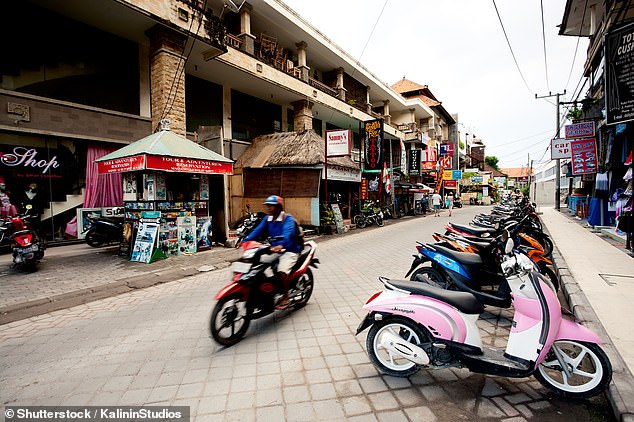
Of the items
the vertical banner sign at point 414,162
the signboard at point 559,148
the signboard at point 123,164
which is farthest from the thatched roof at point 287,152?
the vertical banner sign at point 414,162

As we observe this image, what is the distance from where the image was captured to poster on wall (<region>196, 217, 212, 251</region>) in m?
9.65

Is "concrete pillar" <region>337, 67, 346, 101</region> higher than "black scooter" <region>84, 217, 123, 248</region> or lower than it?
higher

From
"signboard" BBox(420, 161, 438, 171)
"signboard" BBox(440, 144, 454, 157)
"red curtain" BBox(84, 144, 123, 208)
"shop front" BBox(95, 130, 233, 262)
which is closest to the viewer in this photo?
"shop front" BBox(95, 130, 233, 262)

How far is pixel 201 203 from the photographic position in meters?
9.66

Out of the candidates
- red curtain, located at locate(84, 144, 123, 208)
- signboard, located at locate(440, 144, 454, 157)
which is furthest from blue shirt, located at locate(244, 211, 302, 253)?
signboard, located at locate(440, 144, 454, 157)

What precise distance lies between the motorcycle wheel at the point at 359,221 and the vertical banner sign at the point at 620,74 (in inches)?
437

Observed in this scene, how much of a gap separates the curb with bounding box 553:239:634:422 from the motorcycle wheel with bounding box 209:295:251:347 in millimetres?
3340

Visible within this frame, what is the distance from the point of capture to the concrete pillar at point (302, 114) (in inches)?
748

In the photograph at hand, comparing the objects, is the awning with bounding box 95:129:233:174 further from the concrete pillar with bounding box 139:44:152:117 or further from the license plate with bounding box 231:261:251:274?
the license plate with bounding box 231:261:251:274

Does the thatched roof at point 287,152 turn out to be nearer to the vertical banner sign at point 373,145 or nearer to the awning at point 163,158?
the vertical banner sign at point 373,145

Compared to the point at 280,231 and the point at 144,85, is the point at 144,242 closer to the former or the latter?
the point at 280,231

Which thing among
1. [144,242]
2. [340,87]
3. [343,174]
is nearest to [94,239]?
[144,242]

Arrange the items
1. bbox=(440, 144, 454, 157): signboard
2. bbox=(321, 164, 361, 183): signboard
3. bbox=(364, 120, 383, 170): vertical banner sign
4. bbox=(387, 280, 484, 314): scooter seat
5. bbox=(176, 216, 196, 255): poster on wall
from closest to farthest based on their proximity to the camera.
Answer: bbox=(387, 280, 484, 314): scooter seat → bbox=(176, 216, 196, 255): poster on wall → bbox=(321, 164, 361, 183): signboard → bbox=(364, 120, 383, 170): vertical banner sign → bbox=(440, 144, 454, 157): signboard

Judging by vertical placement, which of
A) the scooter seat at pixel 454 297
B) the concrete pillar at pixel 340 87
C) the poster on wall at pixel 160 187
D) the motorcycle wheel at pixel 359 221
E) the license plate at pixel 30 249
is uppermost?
the concrete pillar at pixel 340 87
